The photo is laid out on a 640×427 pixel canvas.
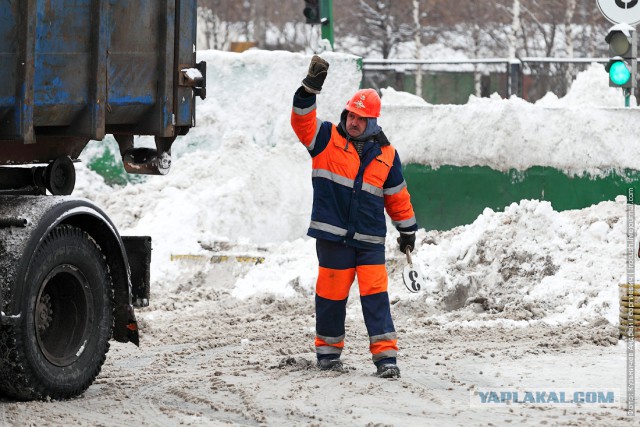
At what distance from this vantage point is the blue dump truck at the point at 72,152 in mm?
6984

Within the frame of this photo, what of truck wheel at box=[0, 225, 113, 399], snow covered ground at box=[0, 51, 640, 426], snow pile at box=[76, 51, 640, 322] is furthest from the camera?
snow pile at box=[76, 51, 640, 322]

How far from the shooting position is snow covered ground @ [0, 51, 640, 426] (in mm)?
7551

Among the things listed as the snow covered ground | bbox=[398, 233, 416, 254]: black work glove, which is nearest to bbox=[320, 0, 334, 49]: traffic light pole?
the snow covered ground

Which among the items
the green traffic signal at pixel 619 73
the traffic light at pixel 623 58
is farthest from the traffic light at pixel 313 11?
the green traffic signal at pixel 619 73

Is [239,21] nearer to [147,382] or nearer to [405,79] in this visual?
[405,79]

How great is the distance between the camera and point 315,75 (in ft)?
27.1

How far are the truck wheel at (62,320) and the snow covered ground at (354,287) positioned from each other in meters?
0.14

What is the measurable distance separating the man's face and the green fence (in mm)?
5638

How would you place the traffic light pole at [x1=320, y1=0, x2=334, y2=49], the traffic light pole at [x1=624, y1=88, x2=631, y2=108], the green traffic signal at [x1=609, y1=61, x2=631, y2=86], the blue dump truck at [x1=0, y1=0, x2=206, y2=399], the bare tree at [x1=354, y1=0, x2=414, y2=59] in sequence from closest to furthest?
1. the blue dump truck at [x1=0, y1=0, x2=206, y2=399]
2. the green traffic signal at [x1=609, y1=61, x2=631, y2=86]
3. the traffic light pole at [x1=624, y1=88, x2=631, y2=108]
4. the traffic light pole at [x1=320, y1=0, x2=334, y2=49]
5. the bare tree at [x1=354, y1=0, x2=414, y2=59]

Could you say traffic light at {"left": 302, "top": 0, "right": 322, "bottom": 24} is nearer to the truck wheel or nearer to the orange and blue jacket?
the orange and blue jacket

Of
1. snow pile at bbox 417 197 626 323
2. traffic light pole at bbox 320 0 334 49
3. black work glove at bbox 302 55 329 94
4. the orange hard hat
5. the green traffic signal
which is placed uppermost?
traffic light pole at bbox 320 0 334 49

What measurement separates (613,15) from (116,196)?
5695mm

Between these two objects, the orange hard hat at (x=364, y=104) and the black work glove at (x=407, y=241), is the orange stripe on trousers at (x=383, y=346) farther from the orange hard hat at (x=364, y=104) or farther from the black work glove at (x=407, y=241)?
the orange hard hat at (x=364, y=104)

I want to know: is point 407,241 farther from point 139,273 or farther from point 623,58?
point 623,58
